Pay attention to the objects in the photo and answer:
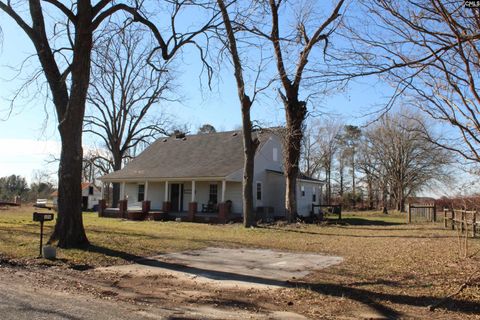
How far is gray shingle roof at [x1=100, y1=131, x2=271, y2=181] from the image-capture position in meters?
28.8

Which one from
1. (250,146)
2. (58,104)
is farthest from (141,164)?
(58,104)

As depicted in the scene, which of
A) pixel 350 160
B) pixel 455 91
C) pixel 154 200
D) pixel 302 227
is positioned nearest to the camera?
pixel 455 91

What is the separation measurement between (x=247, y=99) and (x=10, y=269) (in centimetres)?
1397

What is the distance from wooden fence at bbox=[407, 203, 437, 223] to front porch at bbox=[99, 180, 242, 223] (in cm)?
1099

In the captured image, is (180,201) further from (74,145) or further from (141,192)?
(74,145)

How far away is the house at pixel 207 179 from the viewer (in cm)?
2856

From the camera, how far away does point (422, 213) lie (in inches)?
1165

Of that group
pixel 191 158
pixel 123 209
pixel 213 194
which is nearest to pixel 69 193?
pixel 213 194

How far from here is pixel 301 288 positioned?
8.01 meters

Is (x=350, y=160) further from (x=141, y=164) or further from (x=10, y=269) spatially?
(x=10, y=269)

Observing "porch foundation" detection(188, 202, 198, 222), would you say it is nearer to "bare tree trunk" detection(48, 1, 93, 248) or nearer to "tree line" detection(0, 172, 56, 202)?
"bare tree trunk" detection(48, 1, 93, 248)

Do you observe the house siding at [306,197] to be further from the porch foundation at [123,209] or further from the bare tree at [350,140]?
the bare tree at [350,140]

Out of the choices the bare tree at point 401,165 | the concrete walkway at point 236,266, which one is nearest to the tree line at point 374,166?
the bare tree at point 401,165

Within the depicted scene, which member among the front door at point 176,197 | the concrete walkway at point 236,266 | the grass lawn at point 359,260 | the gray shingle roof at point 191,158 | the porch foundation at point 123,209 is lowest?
the concrete walkway at point 236,266
